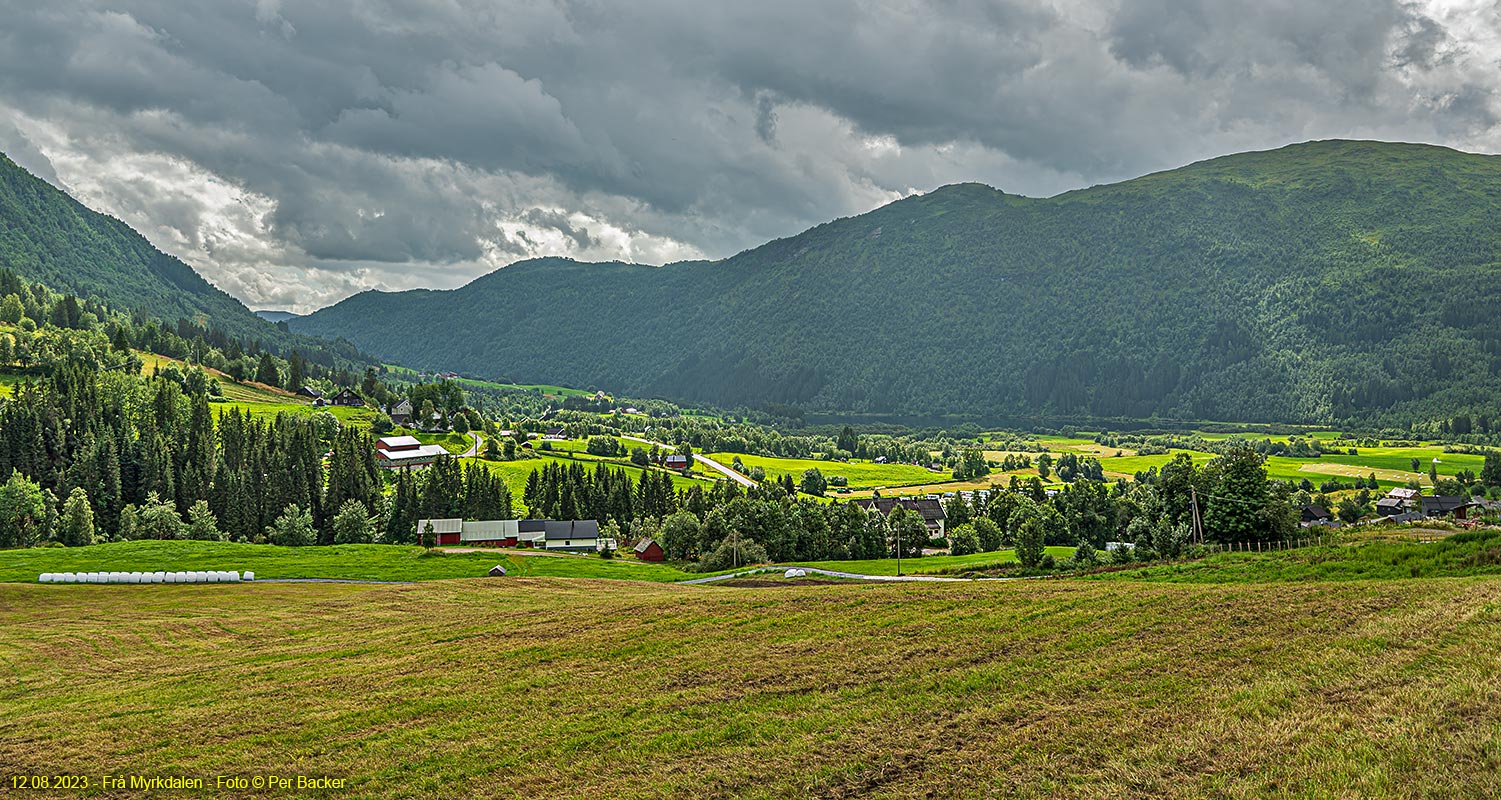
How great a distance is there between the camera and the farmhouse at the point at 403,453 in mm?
163875

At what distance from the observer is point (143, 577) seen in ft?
233

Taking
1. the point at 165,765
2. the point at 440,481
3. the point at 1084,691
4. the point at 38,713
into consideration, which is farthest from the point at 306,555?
the point at 1084,691

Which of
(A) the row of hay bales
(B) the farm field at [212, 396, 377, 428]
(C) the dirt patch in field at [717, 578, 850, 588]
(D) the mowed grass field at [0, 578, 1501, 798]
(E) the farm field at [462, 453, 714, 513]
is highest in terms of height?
(B) the farm field at [212, 396, 377, 428]

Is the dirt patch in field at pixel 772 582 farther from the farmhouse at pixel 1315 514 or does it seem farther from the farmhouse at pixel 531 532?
the farmhouse at pixel 1315 514

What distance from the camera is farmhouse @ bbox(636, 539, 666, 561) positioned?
10662 centimetres

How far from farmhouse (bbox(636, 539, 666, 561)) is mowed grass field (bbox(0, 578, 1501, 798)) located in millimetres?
64944

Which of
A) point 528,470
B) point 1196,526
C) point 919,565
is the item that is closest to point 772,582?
point 919,565

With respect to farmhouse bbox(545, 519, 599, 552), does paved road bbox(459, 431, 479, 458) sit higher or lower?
higher

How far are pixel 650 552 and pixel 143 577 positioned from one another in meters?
53.4

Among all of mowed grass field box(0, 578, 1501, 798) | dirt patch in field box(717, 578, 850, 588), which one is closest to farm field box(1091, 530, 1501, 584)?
mowed grass field box(0, 578, 1501, 798)

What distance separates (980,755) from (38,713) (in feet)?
106

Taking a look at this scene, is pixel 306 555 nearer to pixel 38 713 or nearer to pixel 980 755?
pixel 38 713

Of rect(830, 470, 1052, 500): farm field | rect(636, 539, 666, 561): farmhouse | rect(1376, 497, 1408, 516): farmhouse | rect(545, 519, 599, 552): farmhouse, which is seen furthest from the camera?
rect(830, 470, 1052, 500): farm field

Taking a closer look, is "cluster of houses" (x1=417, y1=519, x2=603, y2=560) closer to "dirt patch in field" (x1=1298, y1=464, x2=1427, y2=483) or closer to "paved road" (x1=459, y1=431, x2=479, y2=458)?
"paved road" (x1=459, y1=431, x2=479, y2=458)
